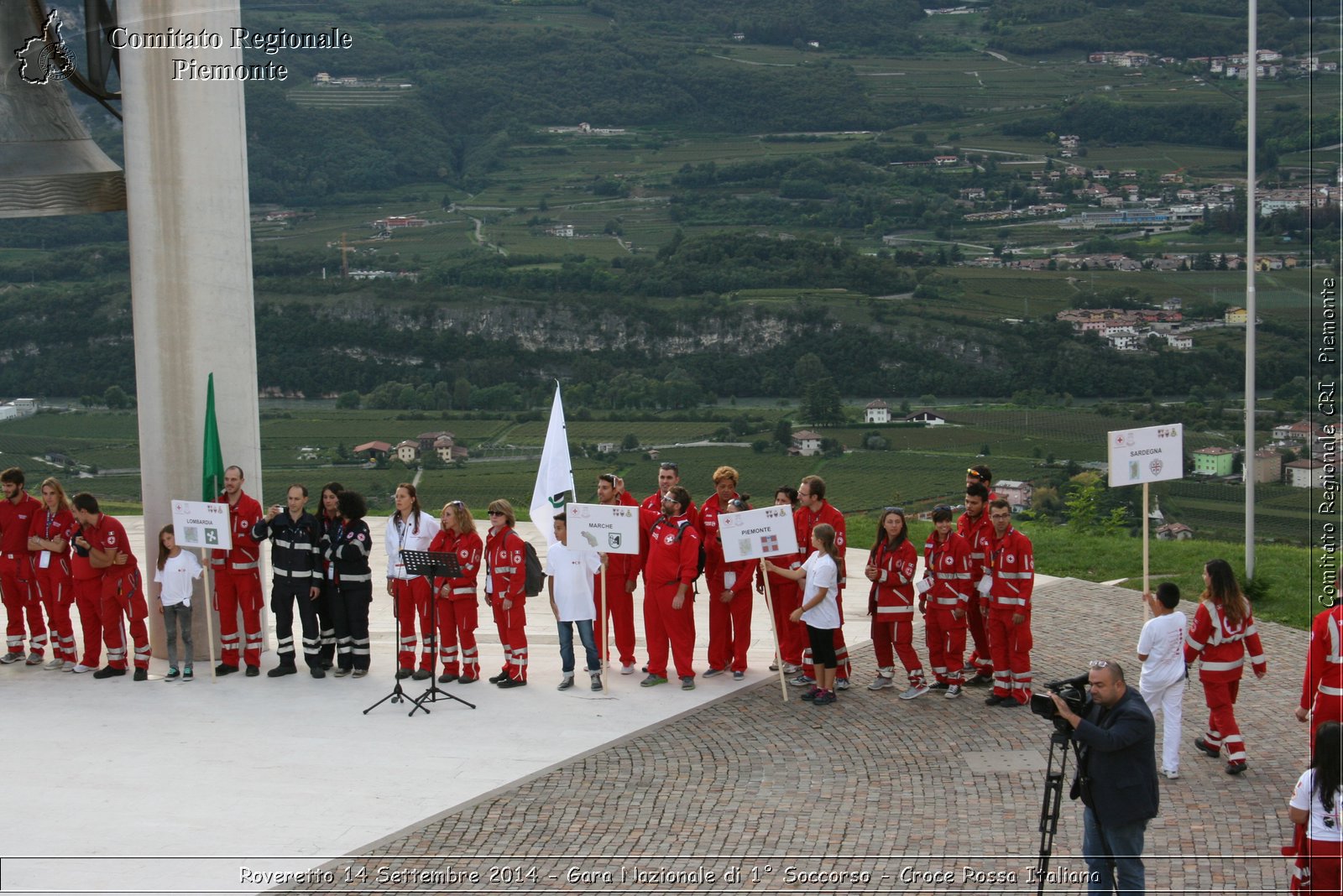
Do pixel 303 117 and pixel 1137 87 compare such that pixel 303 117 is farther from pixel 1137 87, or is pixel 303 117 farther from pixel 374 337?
pixel 1137 87

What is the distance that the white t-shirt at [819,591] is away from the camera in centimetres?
1003

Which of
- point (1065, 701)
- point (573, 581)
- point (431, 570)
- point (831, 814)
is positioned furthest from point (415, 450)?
point (1065, 701)

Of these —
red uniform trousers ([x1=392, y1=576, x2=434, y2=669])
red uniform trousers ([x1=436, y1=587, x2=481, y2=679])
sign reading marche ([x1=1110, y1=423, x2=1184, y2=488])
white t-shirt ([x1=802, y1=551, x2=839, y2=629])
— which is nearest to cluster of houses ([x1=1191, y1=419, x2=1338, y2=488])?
sign reading marche ([x1=1110, y1=423, x2=1184, y2=488])

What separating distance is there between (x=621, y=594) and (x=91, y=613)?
428cm

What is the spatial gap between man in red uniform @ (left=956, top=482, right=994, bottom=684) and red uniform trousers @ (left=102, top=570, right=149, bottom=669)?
641 centimetres

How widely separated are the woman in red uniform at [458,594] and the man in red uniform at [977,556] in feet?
12.0

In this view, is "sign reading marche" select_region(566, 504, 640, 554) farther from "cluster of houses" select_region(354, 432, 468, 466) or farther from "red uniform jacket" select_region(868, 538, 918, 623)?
"cluster of houses" select_region(354, 432, 468, 466)

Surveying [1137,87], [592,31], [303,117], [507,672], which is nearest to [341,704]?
[507,672]

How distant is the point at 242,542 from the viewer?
1107 cm

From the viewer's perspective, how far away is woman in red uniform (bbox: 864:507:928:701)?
1023 cm

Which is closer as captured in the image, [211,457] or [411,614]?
[411,614]

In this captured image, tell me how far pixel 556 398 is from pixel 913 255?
5847 centimetres

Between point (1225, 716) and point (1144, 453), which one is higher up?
point (1144, 453)

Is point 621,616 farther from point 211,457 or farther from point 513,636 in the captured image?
point 211,457
